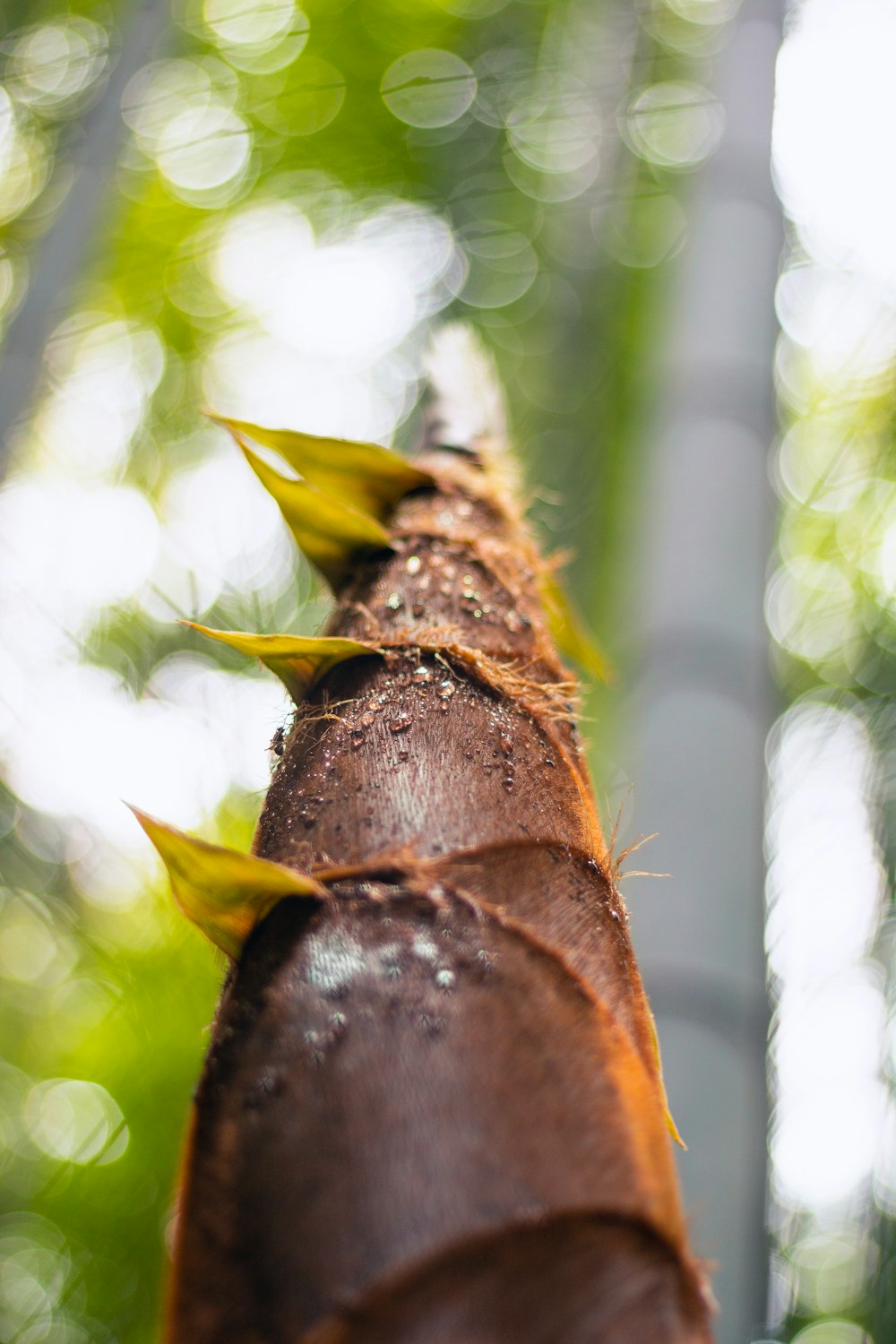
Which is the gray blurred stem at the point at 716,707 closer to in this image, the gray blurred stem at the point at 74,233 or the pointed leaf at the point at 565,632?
the pointed leaf at the point at 565,632

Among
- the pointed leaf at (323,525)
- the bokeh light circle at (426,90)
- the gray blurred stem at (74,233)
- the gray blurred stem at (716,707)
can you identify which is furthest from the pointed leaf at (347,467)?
the bokeh light circle at (426,90)

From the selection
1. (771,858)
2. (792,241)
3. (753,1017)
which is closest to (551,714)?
(753,1017)

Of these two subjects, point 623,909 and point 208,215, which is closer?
point 623,909

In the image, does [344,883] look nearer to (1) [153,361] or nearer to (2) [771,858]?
(2) [771,858]

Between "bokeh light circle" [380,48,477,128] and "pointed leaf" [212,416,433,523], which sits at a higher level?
"pointed leaf" [212,416,433,523]

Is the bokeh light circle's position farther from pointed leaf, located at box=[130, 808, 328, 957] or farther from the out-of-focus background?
pointed leaf, located at box=[130, 808, 328, 957]

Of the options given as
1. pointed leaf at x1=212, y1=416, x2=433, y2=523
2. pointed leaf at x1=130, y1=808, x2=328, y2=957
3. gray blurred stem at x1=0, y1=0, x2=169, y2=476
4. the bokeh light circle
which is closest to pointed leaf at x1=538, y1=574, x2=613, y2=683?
pointed leaf at x1=212, y1=416, x2=433, y2=523

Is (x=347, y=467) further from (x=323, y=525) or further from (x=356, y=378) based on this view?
(x=356, y=378)
